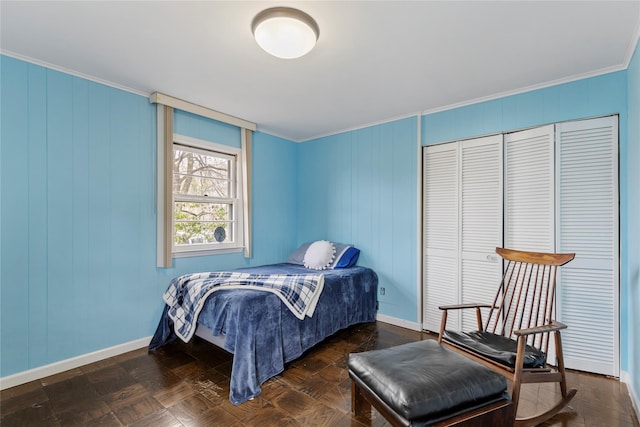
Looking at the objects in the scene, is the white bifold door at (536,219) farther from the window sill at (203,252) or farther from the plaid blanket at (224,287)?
the window sill at (203,252)

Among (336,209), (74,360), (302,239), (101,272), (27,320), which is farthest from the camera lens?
(302,239)

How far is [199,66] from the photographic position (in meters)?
2.38

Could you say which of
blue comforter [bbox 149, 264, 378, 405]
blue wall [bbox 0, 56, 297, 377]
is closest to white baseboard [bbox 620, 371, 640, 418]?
blue comforter [bbox 149, 264, 378, 405]

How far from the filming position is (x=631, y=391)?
2080 millimetres

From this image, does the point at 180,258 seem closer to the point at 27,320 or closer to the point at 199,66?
the point at 27,320

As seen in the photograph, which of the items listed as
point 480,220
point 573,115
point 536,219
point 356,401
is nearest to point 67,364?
point 356,401

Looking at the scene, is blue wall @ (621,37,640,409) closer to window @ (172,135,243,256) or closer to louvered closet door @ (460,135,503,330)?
louvered closet door @ (460,135,503,330)

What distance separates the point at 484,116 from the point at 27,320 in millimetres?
4214

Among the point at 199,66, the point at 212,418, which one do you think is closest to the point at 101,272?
the point at 212,418

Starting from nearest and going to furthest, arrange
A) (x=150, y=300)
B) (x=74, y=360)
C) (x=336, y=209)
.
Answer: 1. (x=74, y=360)
2. (x=150, y=300)
3. (x=336, y=209)

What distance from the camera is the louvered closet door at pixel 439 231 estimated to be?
3150 millimetres

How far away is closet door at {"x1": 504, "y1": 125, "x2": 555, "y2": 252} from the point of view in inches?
102

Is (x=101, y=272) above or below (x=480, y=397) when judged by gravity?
above

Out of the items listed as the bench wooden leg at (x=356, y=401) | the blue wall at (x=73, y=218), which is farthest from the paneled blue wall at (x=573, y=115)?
the blue wall at (x=73, y=218)
